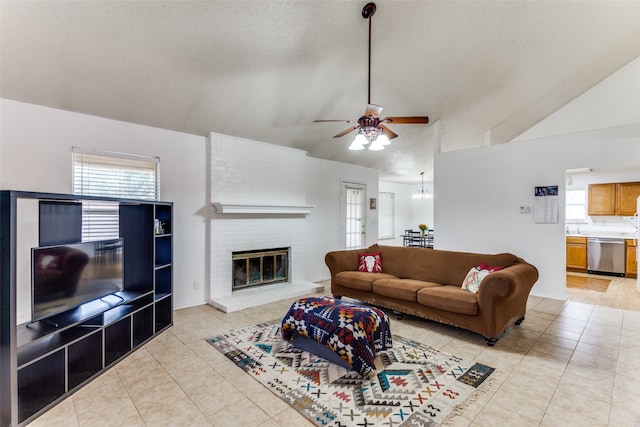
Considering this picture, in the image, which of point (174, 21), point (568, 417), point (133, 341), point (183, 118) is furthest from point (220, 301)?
point (568, 417)

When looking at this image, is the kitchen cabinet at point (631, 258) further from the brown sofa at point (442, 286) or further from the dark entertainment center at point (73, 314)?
the dark entertainment center at point (73, 314)

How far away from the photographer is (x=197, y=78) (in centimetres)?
345

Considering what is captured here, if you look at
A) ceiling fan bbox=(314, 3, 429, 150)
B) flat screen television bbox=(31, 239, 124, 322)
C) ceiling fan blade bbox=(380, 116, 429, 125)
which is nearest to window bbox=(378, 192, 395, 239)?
ceiling fan blade bbox=(380, 116, 429, 125)

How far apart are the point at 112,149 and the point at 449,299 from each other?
441 centimetres

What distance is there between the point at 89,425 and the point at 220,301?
241 cm

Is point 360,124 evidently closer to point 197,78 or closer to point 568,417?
point 197,78

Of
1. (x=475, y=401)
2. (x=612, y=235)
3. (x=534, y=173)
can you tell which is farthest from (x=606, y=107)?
(x=475, y=401)

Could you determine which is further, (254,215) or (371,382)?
(254,215)

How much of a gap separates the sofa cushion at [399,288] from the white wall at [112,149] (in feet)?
8.69

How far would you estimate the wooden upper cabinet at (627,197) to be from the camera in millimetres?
6151

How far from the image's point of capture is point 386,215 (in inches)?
383

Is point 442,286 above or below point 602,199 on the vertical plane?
below

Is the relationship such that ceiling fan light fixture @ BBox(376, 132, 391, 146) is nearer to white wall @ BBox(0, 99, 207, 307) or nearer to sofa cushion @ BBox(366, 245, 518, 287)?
sofa cushion @ BBox(366, 245, 518, 287)

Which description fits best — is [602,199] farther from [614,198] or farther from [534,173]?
[534,173]
